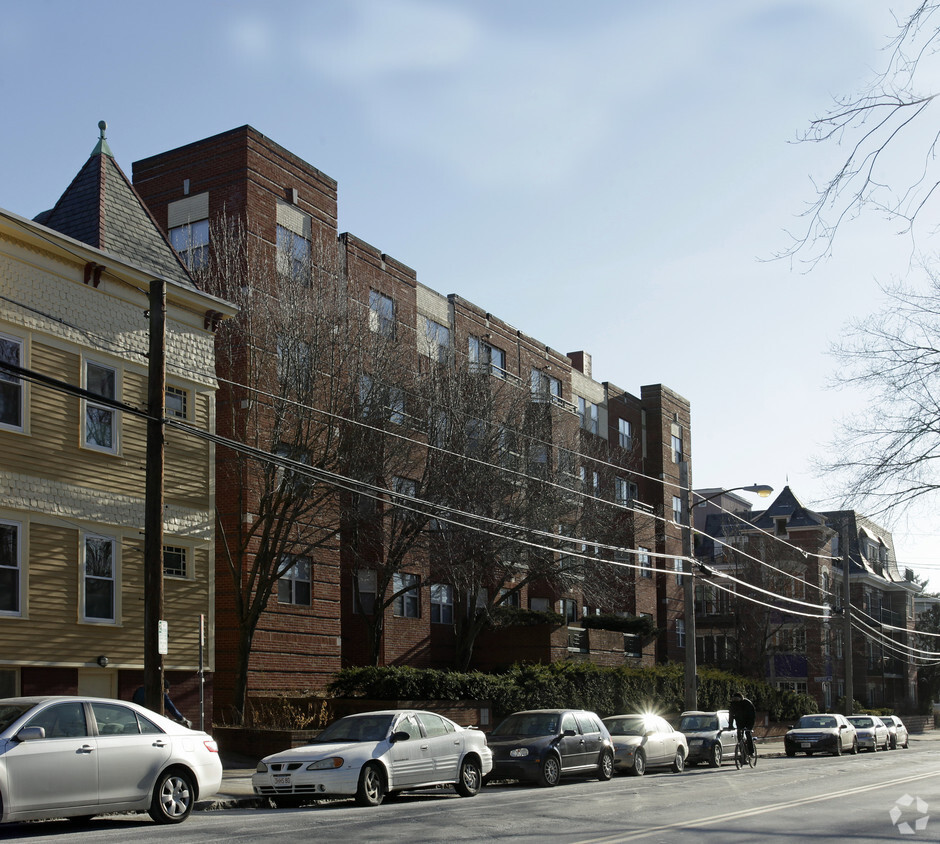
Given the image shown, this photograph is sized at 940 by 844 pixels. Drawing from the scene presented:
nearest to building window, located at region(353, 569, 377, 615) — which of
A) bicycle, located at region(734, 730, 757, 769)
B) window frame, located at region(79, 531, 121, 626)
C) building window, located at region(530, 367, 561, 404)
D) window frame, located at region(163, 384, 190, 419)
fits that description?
building window, located at region(530, 367, 561, 404)

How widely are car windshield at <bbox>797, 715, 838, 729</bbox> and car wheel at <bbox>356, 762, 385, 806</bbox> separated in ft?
73.3

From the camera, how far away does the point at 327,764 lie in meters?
15.8

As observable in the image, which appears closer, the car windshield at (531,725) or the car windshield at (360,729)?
the car windshield at (360,729)

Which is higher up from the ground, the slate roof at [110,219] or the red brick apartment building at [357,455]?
the slate roof at [110,219]

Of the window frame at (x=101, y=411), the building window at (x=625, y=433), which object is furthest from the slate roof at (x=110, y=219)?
the building window at (x=625, y=433)

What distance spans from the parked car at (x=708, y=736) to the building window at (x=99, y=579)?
14.2m

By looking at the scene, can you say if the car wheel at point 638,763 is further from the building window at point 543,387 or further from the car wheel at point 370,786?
the building window at point 543,387

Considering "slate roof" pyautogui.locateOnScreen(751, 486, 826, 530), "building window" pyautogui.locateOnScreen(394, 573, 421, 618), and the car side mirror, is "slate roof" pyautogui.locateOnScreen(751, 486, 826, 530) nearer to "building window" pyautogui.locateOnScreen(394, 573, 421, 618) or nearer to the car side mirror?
"building window" pyautogui.locateOnScreen(394, 573, 421, 618)

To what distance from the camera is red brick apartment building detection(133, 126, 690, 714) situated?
25.0 m

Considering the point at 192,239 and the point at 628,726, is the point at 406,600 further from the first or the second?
the point at 192,239

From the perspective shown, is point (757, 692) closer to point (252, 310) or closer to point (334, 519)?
point (334, 519)

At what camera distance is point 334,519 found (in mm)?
27984

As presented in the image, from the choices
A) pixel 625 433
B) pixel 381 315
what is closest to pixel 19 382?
pixel 381 315

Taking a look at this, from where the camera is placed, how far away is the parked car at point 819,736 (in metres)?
34.1
